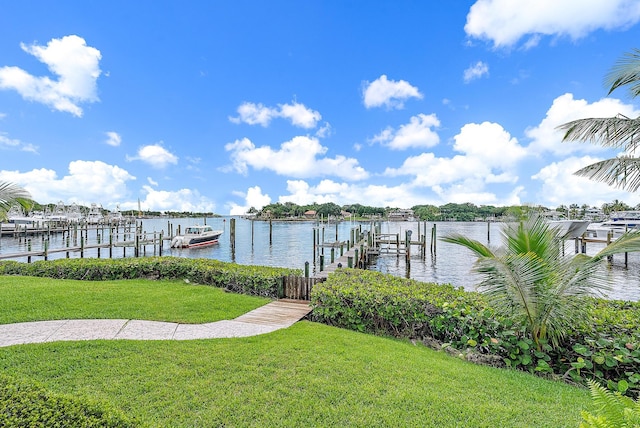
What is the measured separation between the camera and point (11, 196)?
398 inches

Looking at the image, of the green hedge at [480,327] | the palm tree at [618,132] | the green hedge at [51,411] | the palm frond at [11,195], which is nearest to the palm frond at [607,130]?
the palm tree at [618,132]

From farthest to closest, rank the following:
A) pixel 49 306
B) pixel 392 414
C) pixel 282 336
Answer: pixel 49 306, pixel 282 336, pixel 392 414

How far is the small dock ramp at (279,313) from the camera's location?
648cm

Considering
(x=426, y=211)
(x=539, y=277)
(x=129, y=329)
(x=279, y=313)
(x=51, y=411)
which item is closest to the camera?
(x=51, y=411)

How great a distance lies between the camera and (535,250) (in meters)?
4.77

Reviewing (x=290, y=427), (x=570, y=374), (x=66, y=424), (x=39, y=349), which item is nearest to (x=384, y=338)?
(x=570, y=374)

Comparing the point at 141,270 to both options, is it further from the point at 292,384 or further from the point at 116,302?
the point at 292,384

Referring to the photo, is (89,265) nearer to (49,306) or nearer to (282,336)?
(49,306)

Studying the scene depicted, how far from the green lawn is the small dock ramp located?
127 centimetres

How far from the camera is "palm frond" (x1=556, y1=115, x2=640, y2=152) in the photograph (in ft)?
24.1

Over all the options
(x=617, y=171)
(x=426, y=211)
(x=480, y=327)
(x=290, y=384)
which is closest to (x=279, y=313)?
(x=290, y=384)

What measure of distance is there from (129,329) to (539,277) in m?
6.52

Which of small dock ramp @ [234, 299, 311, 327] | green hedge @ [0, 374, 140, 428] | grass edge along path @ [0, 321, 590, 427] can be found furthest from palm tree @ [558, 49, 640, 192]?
green hedge @ [0, 374, 140, 428]

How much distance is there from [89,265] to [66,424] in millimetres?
9831
